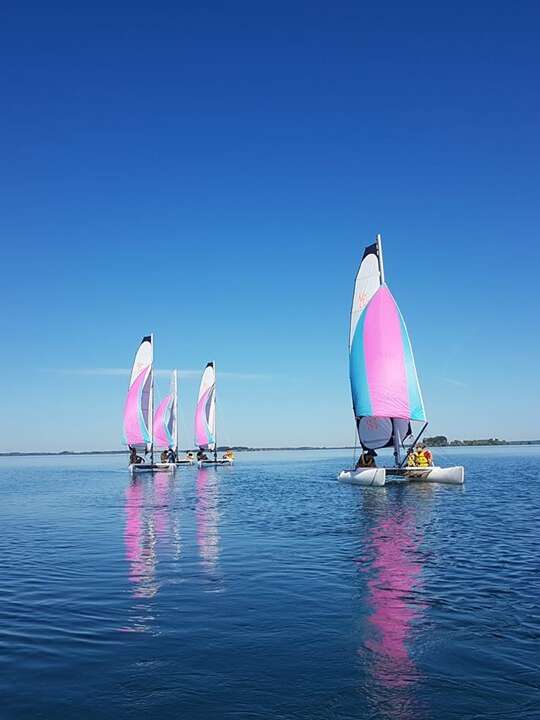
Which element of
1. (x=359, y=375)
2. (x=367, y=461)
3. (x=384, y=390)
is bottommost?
(x=367, y=461)

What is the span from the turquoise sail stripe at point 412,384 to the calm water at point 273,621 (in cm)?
1785

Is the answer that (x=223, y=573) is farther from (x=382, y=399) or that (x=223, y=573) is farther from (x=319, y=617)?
(x=382, y=399)

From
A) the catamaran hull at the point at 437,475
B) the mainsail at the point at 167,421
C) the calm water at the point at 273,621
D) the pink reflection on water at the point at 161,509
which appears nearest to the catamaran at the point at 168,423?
the mainsail at the point at 167,421

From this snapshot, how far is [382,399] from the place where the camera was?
40625 millimetres

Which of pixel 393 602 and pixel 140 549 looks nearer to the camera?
pixel 393 602

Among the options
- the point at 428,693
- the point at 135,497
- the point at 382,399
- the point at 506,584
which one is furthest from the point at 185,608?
the point at 382,399

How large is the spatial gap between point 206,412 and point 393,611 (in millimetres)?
72815

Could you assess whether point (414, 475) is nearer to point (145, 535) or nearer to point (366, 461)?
point (366, 461)

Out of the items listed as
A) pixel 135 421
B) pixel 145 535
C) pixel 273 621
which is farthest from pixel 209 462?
pixel 273 621

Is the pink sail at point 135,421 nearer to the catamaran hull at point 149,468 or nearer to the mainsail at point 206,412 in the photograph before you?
the catamaran hull at point 149,468

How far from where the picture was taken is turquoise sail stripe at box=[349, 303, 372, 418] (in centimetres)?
4159

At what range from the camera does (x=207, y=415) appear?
83.2m

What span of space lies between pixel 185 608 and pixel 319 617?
2449 mm

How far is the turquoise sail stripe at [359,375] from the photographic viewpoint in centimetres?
4159
